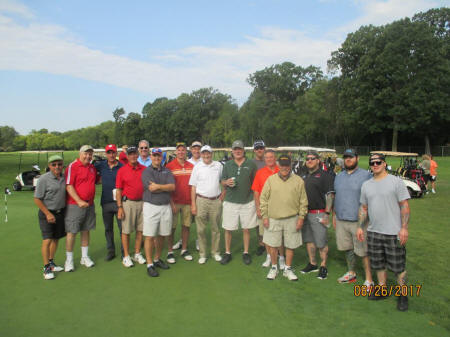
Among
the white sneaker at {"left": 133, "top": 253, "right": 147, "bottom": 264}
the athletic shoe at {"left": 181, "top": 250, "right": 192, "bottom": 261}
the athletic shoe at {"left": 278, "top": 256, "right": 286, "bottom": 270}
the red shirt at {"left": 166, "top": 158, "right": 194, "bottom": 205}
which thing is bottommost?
the athletic shoe at {"left": 181, "top": 250, "right": 192, "bottom": 261}

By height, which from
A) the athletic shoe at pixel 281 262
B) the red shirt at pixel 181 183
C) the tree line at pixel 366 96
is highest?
the tree line at pixel 366 96

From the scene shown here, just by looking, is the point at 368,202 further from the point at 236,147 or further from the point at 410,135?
the point at 410,135

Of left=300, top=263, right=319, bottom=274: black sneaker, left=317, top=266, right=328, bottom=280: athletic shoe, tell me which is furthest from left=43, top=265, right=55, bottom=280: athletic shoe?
left=317, top=266, right=328, bottom=280: athletic shoe

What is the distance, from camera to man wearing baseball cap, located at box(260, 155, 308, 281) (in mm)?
4926

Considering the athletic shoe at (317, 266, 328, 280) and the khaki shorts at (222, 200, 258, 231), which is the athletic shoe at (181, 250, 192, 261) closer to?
the khaki shorts at (222, 200, 258, 231)

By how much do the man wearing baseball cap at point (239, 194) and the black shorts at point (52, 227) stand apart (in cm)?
265

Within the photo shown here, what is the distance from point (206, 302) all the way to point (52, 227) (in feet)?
9.02

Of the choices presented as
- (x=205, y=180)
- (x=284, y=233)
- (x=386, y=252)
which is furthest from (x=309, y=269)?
(x=205, y=180)

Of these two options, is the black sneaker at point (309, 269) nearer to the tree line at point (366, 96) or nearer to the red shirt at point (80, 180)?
the red shirt at point (80, 180)

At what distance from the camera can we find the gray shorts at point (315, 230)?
5.06m

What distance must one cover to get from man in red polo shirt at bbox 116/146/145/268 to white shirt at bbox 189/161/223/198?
0.91m

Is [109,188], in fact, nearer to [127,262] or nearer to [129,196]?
[129,196]

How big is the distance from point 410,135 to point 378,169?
5322cm

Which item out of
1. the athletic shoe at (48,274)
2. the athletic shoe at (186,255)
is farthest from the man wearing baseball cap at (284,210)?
the athletic shoe at (48,274)
